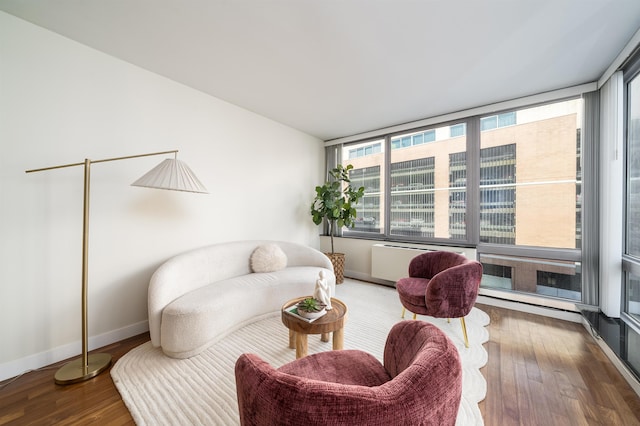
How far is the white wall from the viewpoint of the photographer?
188 centimetres

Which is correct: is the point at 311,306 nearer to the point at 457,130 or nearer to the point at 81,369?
the point at 81,369

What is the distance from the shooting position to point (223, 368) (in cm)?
190

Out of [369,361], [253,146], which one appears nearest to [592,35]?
[369,361]

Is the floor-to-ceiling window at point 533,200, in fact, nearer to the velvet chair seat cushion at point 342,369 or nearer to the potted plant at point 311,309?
the potted plant at point 311,309

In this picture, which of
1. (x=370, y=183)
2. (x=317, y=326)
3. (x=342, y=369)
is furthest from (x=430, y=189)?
(x=342, y=369)

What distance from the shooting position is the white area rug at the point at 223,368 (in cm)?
149

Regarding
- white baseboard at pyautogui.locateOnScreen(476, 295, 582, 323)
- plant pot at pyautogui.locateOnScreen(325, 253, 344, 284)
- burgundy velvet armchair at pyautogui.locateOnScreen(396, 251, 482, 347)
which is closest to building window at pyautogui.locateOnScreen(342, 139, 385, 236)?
plant pot at pyautogui.locateOnScreen(325, 253, 344, 284)

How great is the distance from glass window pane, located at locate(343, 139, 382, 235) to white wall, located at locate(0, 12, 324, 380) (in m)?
2.59

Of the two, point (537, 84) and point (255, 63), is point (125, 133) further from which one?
point (537, 84)

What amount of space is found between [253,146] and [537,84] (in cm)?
375

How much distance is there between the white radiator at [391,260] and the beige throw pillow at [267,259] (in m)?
1.59

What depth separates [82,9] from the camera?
5.90 ft

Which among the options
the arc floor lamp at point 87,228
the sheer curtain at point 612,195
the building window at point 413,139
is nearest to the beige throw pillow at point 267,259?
the arc floor lamp at point 87,228

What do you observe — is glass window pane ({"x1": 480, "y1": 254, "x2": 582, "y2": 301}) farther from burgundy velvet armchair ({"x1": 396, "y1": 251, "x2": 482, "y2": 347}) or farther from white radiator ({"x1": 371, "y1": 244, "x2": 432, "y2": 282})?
burgundy velvet armchair ({"x1": 396, "y1": 251, "x2": 482, "y2": 347})
